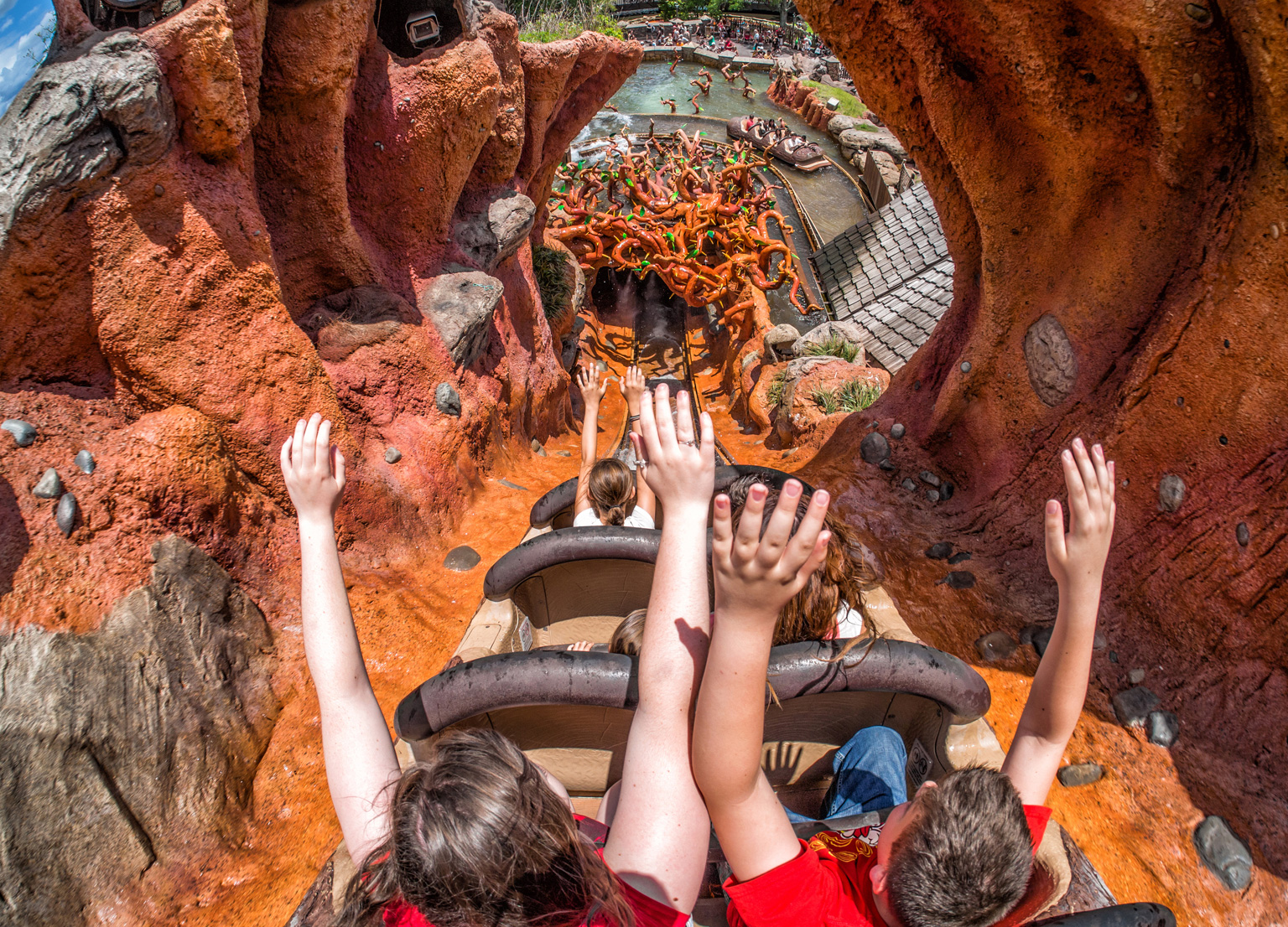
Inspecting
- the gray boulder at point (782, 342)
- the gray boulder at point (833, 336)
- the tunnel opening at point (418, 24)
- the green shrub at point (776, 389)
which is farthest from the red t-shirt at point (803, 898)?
the gray boulder at point (782, 342)

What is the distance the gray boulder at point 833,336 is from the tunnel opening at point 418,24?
5805 millimetres

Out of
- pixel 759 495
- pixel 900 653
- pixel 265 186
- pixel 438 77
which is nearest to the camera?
pixel 759 495

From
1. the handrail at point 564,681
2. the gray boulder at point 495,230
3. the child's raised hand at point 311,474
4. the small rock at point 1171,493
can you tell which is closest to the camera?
the child's raised hand at point 311,474

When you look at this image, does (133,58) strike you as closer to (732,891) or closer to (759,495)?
(759,495)

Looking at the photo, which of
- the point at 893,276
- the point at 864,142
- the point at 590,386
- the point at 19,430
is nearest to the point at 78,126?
the point at 19,430

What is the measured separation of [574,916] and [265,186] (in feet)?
13.5

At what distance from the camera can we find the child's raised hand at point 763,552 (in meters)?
0.96

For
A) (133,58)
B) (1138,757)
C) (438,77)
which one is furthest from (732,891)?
(438,77)

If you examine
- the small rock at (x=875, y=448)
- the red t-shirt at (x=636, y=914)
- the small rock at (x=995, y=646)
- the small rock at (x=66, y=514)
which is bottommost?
the small rock at (x=875, y=448)

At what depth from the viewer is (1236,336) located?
2518mm

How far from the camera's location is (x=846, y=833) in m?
1.47

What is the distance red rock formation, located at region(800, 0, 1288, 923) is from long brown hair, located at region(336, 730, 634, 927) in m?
2.58

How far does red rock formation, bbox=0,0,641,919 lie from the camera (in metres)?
2.39

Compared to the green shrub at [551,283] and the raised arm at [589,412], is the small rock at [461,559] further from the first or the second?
the green shrub at [551,283]
